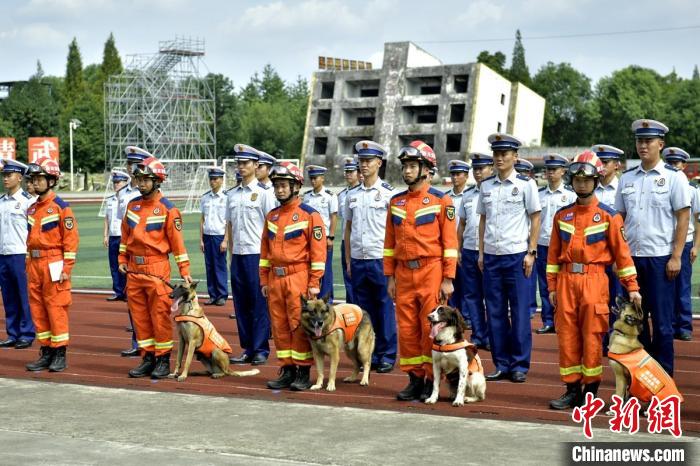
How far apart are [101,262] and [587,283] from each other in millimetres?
18149

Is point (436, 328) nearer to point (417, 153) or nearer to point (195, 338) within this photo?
point (417, 153)

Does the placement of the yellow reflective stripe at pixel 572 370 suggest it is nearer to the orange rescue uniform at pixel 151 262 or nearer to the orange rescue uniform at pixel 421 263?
the orange rescue uniform at pixel 421 263

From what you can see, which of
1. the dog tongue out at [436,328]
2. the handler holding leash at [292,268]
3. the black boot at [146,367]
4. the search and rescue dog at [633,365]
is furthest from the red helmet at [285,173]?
the search and rescue dog at [633,365]

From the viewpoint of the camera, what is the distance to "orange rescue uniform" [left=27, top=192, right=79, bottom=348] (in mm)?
10727

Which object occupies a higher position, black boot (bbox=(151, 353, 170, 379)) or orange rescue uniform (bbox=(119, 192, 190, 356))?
orange rescue uniform (bbox=(119, 192, 190, 356))

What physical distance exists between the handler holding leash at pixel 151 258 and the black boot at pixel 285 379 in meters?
1.24

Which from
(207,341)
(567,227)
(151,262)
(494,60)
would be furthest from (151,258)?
(494,60)

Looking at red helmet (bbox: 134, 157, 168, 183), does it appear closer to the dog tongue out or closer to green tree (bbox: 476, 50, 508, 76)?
the dog tongue out

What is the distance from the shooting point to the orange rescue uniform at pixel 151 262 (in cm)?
1003

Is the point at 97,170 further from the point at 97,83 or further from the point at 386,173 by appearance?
the point at 97,83

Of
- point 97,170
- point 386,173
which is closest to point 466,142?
point 386,173

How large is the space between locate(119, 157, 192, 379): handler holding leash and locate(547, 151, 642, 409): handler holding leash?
12.3 ft

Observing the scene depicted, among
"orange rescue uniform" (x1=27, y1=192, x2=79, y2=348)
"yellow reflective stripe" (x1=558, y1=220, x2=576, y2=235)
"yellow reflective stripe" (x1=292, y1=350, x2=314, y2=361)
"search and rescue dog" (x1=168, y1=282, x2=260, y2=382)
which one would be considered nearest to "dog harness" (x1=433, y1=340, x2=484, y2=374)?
"yellow reflective stripe" (x1=558, y1=220, x2=576, y2=235)

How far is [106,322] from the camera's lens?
1473 centimetres
